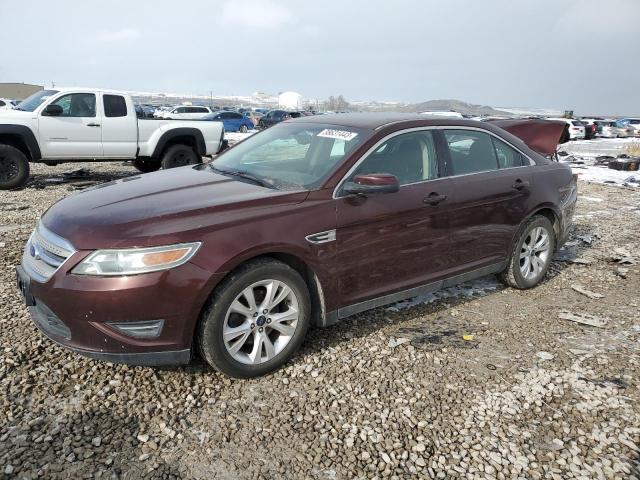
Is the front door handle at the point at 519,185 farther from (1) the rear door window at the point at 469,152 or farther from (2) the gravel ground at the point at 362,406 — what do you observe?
(2) the gravel ground at the point at 362,406

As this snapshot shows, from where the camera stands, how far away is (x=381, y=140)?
362 cm

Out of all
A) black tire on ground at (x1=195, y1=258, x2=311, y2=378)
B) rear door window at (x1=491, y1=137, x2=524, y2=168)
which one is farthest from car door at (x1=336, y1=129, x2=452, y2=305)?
rear door window at (x1=491, y1=137, x2=524, y2=168)

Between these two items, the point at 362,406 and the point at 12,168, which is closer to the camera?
the point at 362,406

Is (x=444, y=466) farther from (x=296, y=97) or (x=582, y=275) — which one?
(x=296, y=97)

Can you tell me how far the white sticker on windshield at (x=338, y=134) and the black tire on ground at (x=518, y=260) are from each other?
204 cm

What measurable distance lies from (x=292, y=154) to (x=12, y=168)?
7.40 metres

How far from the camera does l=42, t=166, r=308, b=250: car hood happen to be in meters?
2.70

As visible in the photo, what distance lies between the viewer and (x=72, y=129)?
30.8 feet

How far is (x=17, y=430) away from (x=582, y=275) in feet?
17.5

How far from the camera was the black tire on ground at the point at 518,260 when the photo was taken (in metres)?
4.59

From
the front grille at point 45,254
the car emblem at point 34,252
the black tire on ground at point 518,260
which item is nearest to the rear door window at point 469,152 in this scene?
the black tire on ground at point 518,260

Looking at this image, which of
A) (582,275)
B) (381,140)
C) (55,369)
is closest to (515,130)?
(582,275)

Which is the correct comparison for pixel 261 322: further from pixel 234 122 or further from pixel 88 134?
pixel 234 122

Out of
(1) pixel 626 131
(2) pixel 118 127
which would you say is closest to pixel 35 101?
(2) pixel 118 127
